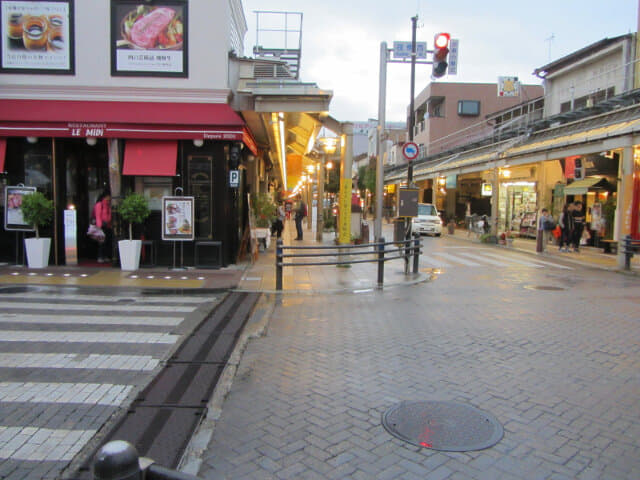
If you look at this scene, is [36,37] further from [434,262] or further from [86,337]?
[434,262]

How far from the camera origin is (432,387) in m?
4.99

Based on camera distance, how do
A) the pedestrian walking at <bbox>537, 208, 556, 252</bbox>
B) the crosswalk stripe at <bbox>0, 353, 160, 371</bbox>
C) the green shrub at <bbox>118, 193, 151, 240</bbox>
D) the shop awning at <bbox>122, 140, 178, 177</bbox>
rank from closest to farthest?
1. the crosswalk stripe at <bbox>0, 353, 160, 371</bbox>
2. the green shrub at <bbox>118, 193, 151, 240</bbox>
3. the shop awning at <bbox>122, 140, 178, 177</bbox>
4. the pedestrian walking at <bbox>537, 208, 556, 252</bbox>

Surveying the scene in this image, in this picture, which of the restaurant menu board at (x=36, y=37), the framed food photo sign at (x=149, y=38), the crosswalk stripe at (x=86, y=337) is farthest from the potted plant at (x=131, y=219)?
the crosswalk stripe at (x=86, y=337)

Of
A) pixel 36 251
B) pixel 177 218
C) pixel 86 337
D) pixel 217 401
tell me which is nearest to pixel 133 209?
pixel 177 218

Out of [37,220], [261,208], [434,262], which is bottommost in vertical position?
[434,262]

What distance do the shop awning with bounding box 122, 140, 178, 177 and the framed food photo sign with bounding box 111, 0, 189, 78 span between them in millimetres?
1749

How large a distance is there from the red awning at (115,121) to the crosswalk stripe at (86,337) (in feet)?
22.0

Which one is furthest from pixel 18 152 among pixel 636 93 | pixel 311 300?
pixel 636 93

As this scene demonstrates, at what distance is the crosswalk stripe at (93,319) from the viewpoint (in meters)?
7.31

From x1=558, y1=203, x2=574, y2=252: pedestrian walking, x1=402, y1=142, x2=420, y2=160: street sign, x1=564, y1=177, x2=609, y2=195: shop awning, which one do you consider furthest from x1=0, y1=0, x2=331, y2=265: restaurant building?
x1=564, y1=177, x2=609, y2=195: shop awning

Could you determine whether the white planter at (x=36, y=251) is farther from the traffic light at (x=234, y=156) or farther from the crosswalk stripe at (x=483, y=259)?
the crosswalk stripe at (x=483, y=259)

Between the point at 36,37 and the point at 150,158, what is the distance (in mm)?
4191

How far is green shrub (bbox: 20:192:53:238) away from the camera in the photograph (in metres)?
11.8

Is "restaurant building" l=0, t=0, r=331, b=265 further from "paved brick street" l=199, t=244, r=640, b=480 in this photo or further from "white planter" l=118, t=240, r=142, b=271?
"paved brick street" l=199, t=244, r=640, b=480
